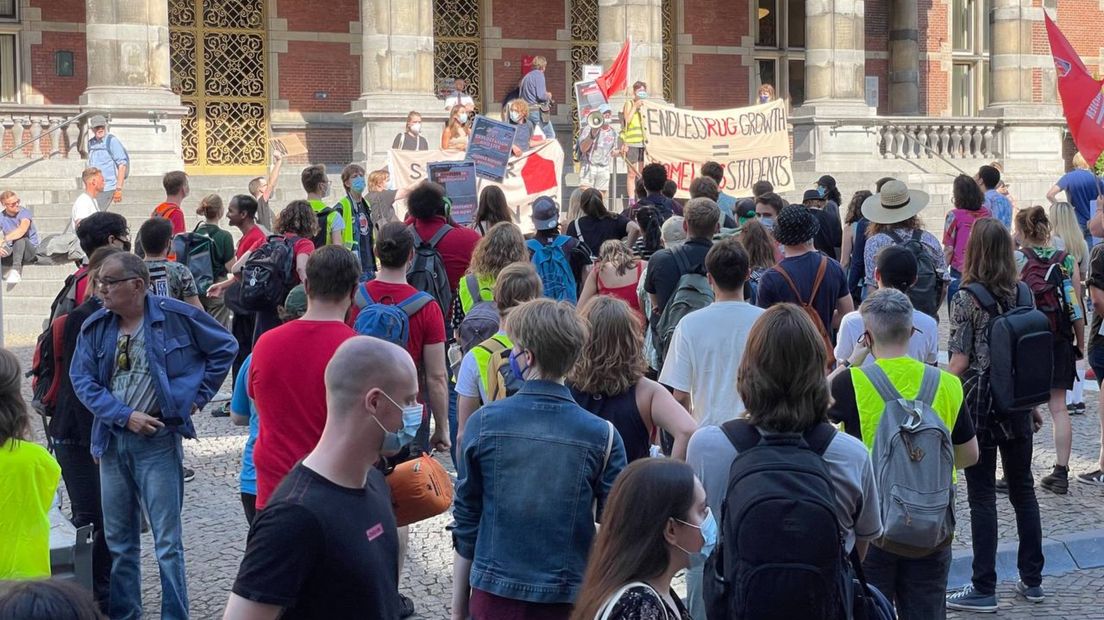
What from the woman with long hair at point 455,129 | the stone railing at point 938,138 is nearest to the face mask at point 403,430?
the woman with long hair at point 455,129

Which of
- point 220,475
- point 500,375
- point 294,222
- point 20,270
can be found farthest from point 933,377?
point 20,270

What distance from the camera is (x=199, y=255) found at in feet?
33.9

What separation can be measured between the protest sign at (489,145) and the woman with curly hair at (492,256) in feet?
13.5

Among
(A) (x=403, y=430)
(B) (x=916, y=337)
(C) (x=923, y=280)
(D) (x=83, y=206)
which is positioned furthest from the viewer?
(D) (x=83, y=206)

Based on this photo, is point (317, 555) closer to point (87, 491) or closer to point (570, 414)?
point (570, 414)

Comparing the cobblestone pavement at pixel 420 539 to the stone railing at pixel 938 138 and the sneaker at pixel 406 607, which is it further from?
the stone railing at pixel 938 138

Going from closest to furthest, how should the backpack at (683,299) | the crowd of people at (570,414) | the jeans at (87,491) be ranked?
the crowd of people at (570,414) → the jeans at (87,491) → the backpack at (683,299)

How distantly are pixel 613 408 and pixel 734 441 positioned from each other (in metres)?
0.94

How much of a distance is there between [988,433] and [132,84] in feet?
47.6

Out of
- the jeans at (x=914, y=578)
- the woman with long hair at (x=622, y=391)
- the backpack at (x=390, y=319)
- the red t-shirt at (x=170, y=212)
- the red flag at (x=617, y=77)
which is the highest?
the red flag at (x=617, y=77)

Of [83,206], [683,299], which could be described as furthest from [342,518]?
[83,206]

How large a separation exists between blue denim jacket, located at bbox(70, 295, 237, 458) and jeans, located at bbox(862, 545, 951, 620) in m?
2.68

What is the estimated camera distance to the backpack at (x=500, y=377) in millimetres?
5402

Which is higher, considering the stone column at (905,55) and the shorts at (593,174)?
the stone column at (905,55)
